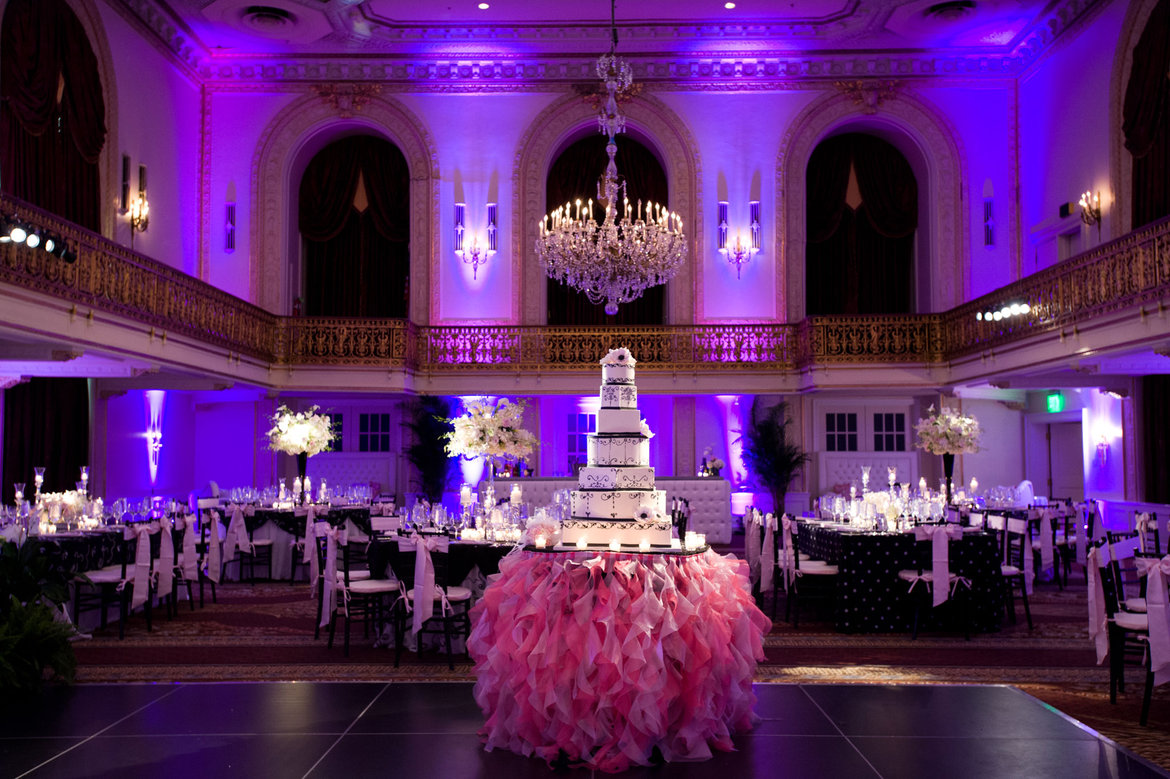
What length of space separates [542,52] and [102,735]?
46.9ft

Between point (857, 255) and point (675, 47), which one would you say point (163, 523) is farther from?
point (857, 255)

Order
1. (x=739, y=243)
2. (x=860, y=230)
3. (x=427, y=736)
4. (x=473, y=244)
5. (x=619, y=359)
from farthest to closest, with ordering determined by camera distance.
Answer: (x=860, y=230) → (x=473, y=244) → (x=739, y=243) → (x=619, y=359) → (x=427, y=736)

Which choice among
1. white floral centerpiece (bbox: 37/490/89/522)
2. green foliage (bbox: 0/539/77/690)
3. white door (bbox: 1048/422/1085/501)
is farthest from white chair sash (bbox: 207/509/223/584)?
white door (bbox: 1048/422/1085/501)

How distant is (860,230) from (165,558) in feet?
46.8

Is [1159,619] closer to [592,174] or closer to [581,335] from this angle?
[581,335]

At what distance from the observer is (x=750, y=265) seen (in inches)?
669

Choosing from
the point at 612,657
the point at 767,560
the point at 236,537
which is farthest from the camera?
the point at 236,537

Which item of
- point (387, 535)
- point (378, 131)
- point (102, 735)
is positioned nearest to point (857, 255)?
point (378, 131)

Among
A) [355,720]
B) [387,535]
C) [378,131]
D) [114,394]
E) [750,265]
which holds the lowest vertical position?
[355,720]

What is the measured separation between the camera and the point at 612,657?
14.8ft

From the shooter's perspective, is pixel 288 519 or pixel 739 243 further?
pixel 739 243

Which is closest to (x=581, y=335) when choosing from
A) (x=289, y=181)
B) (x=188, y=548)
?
(x=289, y=181)

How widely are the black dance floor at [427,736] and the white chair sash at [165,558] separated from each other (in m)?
2.62

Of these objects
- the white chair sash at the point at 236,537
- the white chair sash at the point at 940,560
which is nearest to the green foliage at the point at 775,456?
the white chair sash at the point at 940,560
